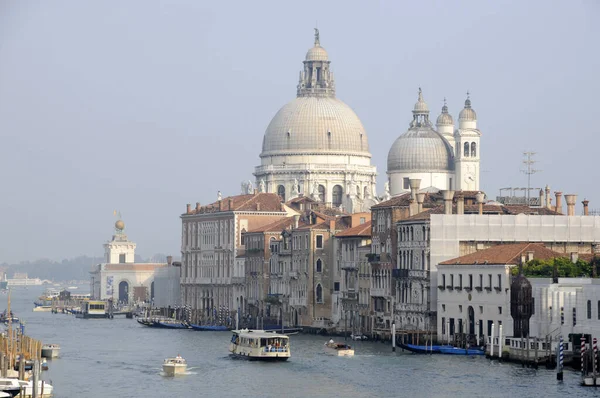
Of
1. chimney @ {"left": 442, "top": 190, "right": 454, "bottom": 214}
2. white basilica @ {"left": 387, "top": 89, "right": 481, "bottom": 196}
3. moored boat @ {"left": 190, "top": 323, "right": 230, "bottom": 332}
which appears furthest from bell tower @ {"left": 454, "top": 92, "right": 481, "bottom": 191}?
chimney @ {"left": 442, "top": 190, "right": 454, "bottom": 214}

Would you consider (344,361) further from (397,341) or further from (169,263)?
(169,263)

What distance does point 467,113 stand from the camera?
128 meters

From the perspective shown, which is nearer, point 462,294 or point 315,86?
point 462,294

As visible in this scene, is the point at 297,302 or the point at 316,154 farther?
the point at 316,154

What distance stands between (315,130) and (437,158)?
927 cm

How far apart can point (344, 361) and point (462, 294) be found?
7.02 metres

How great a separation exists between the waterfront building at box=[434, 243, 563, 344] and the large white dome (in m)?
56.4

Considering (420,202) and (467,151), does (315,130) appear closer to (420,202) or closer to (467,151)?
(467,151)

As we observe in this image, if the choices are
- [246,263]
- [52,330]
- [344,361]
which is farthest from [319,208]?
[344,361]

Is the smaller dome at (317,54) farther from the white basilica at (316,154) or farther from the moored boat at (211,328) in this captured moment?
the moored boat at (211,328)

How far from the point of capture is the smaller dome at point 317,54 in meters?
138

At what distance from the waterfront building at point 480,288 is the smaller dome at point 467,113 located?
50.4 metres

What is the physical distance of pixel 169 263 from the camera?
139m

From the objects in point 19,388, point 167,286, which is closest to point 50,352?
point 19,388
